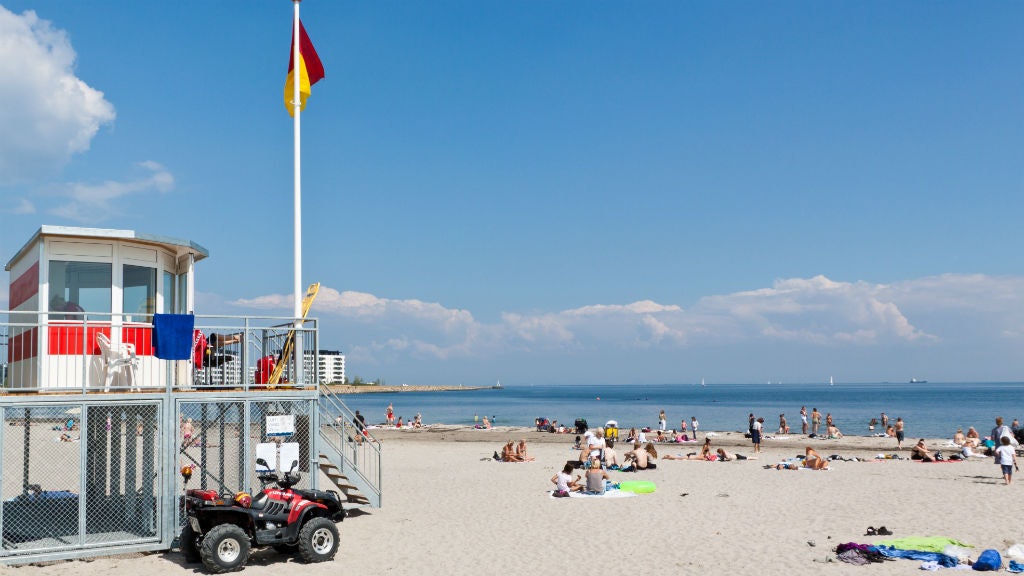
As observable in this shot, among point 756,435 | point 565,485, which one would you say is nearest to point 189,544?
point 565,485

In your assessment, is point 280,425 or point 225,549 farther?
point 280,425

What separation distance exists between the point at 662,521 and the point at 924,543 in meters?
4.75

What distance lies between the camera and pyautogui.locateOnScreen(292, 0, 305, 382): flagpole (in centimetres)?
1491

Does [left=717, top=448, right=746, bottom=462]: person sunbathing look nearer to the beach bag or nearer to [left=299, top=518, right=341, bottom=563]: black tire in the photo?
the beach bag

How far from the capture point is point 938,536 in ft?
44.4

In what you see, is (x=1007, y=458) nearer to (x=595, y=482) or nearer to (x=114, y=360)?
(x=595, y=482)

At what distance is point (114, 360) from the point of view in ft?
43.7

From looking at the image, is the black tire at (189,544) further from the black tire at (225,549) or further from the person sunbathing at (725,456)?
the person sunbathing at (725,456)

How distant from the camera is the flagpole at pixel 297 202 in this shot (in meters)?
14.9

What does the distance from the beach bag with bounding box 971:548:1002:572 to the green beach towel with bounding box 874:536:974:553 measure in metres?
0.71

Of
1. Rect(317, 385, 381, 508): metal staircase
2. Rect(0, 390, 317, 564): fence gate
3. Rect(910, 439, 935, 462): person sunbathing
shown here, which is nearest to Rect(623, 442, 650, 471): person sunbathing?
Rect(317, 385, 381, 508): metal staircase

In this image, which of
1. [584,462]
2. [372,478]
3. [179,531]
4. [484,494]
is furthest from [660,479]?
[179,531]

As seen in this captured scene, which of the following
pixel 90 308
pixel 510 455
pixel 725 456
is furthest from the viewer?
pixel 510 455

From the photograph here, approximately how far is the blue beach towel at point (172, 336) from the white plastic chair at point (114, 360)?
657 mm
